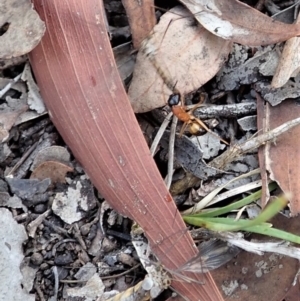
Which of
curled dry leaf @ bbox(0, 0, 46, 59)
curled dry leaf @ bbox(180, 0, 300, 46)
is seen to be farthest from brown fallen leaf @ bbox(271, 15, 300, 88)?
curled dry leaf @ bbox(0, 0, 46, 59)

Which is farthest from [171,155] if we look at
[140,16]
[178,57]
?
[140,16]

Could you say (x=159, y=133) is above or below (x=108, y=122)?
below

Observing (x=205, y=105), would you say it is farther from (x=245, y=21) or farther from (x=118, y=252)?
(x=118, y=252)

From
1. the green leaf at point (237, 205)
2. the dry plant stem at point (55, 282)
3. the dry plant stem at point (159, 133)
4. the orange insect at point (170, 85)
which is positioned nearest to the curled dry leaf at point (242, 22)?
the orange insect at point (170, 85)

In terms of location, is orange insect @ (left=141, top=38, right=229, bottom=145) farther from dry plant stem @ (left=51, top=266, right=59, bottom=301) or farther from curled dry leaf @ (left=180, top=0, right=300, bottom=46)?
dry plant stem @ (left=51, top=266, right=59, bottom=301)

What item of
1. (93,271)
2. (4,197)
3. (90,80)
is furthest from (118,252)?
(90,80)

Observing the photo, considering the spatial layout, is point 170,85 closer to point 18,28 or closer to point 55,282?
point 18,28

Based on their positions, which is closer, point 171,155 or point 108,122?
point 108,122
